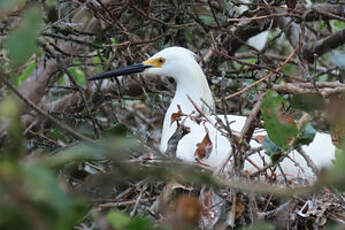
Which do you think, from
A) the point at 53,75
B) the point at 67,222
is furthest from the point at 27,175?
the point at 53,75

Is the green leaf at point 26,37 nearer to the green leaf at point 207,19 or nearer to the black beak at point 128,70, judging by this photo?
the black beak at point 128,70

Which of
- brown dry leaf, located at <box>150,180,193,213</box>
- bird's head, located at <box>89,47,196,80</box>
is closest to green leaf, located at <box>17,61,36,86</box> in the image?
bird's head, located at <box>89,47,196,80</box>

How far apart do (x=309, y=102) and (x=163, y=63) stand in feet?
5.23

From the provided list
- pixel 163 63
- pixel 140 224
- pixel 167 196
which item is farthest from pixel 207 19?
pixel 140 224

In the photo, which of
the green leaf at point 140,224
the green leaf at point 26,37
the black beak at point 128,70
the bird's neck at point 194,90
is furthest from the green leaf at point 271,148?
the black beak at point 128,70

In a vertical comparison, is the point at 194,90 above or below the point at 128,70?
below

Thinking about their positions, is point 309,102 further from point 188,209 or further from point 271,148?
point 188,209

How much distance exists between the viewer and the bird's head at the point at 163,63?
2.80 metres

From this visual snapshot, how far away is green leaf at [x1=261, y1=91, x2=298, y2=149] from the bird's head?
147 cm

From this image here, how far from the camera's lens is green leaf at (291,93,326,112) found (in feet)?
4.20

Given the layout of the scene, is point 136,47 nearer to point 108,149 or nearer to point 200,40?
point 200,40

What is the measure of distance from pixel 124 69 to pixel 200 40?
930 millimetres

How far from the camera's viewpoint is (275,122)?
1.35 m

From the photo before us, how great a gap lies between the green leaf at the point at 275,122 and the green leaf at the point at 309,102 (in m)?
0.05
